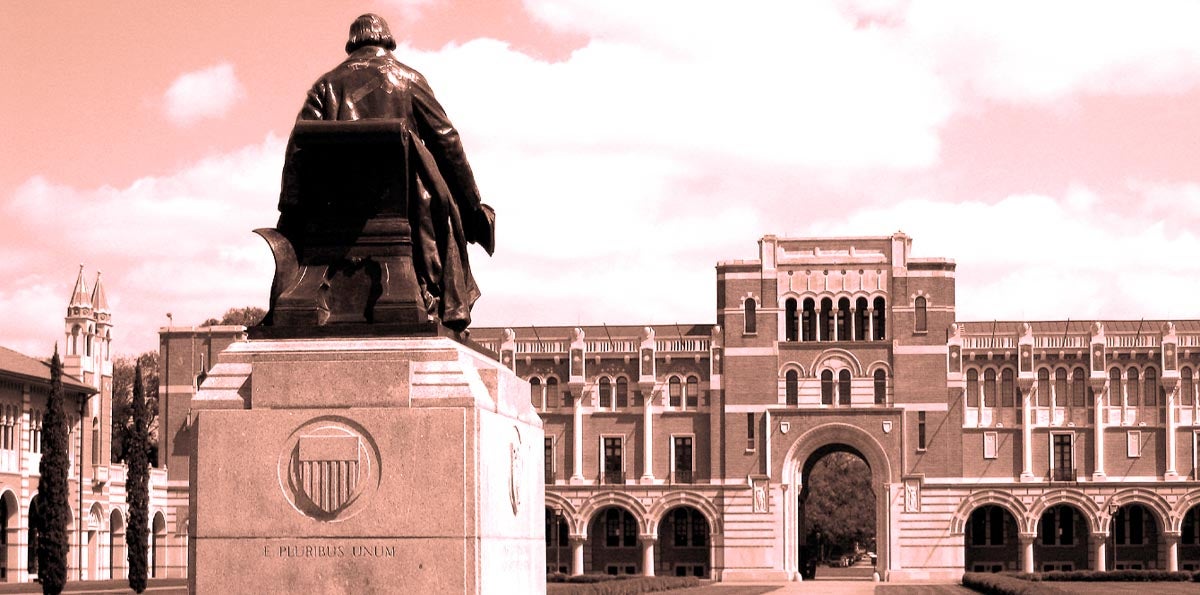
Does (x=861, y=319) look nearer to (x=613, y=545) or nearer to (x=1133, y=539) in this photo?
(x=613, y=545)

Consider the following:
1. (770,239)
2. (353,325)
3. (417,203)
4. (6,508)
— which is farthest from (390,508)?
(770,239)

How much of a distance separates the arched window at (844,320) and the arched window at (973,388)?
5362 mm

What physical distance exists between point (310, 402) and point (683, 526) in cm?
7201

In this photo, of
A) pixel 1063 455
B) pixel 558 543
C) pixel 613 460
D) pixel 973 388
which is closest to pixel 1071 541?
pixel 1063 455

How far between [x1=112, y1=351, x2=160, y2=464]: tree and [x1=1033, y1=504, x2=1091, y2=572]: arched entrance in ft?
138

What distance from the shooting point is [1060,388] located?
79125 millimetres

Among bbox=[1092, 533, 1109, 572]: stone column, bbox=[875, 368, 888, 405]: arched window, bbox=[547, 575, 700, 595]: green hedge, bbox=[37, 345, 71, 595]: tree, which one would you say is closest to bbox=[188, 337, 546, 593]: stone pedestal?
bbox=[547, 575, 700, 595]: green hedge

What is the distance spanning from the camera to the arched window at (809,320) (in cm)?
7956

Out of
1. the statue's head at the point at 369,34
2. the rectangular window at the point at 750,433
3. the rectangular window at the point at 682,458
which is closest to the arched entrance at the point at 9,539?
the rectangular window at the point at 682,458

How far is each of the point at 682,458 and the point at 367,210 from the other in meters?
69.8

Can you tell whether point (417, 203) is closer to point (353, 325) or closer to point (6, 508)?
point (353, 325)

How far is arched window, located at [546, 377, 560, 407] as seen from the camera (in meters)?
81.8

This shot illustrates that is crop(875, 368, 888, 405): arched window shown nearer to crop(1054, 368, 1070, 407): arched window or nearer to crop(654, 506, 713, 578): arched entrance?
crop(1054, 368, 1070, 407): arched window

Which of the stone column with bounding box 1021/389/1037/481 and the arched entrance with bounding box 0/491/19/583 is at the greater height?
the stone column with bounding box 1021/389/1037/481
